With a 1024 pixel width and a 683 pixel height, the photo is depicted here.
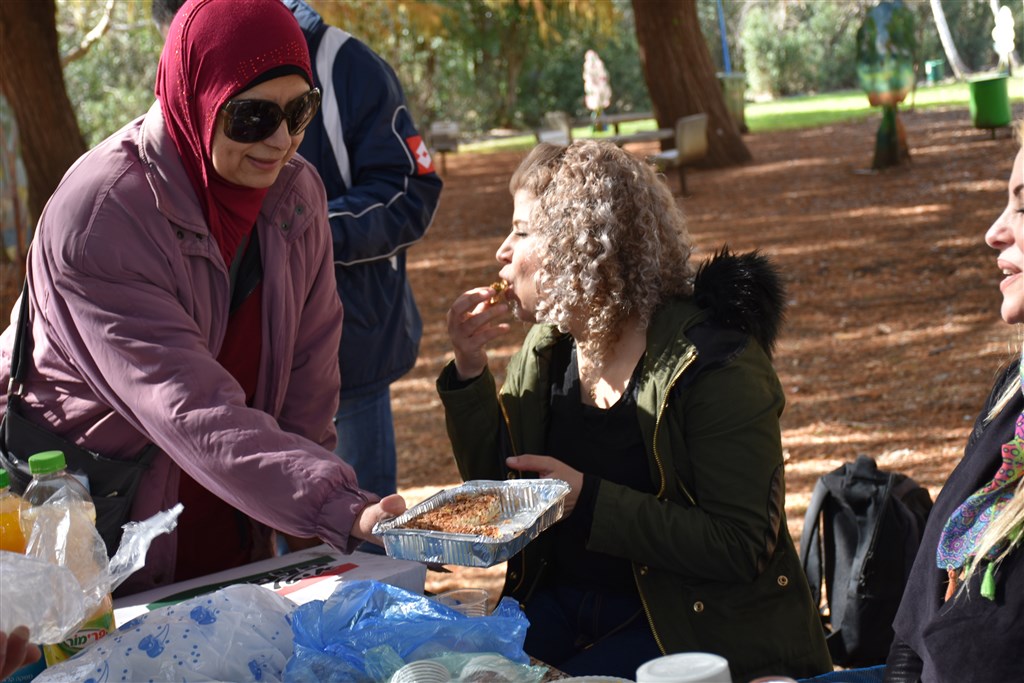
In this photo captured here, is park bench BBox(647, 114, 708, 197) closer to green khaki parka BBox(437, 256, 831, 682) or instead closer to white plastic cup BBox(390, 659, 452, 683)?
green khaki parka BBox(437, 256, 831, 682)

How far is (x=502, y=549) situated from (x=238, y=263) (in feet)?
3.05

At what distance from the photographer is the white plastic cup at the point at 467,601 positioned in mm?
1917

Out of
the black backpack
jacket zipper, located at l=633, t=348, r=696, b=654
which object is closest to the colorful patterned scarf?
jacket zipper, located at l=633, t=348, r=696, b=654

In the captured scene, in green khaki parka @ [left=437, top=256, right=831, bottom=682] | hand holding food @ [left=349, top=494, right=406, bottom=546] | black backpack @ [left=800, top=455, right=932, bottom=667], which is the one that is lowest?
black backpack @ [left=800, top=455, right=932, bottom=667]

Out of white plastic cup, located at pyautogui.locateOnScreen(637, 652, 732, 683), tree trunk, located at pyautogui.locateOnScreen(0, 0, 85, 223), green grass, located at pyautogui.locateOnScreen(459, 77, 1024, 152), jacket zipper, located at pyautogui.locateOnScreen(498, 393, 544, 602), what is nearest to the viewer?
white plastic cup, located at pyautogui.locateOnScreen(637, 652, 732, 683)

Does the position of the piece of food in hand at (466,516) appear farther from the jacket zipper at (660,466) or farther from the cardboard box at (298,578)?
the jacket zipper at (660,466)

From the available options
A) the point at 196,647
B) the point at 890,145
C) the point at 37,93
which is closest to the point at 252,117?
the point at 196,647

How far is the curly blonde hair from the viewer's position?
2.53 metres

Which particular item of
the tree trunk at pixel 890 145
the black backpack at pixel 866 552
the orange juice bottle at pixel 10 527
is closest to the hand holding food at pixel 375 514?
the orange juice bottle at pixel 10 527

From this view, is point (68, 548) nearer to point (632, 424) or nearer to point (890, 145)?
point (632, 424)

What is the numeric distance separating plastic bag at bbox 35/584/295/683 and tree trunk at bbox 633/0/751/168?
536 inches

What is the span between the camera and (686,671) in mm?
1197

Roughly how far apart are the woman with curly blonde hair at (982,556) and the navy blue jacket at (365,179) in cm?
171

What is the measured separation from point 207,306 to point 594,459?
93 centimetres
